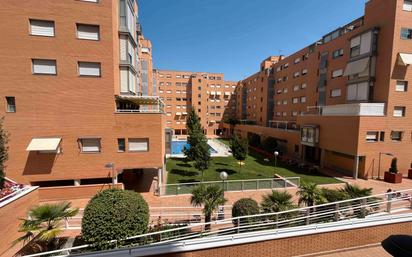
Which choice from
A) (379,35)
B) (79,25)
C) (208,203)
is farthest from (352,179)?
(79,25)

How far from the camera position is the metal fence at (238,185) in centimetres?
1513

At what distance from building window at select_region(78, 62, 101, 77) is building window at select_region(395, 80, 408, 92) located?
27.5m

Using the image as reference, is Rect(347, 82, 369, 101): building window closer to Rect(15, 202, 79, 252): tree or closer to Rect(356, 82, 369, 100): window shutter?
Rect(356, 82, 369, 100): window shutter

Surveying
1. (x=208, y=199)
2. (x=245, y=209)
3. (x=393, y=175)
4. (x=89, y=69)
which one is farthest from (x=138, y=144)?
(x=393, y=175)

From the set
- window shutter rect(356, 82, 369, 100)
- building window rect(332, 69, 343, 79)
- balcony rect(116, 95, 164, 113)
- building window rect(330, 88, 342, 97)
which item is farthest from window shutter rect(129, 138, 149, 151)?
building window rect(332, 69, 343, 79)

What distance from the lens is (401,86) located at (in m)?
19.8

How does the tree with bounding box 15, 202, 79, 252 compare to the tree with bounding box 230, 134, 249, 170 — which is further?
the tree with bounding box 230, 134, 249, 170

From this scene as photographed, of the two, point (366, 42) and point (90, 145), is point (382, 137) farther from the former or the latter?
point (90, 145)

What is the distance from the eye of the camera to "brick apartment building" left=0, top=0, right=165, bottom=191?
13609mm

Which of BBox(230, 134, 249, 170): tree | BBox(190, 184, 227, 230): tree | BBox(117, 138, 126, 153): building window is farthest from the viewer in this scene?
BBox(230, 134, 249, 170): tree

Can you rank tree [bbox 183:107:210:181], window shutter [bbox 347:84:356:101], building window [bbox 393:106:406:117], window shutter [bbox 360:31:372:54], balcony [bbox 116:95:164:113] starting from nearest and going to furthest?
balcony [bbox 116:95:164:113]
tree [bbox 183:107:210:181]
building window [bbox 393:106:406:117]
window shutter [bbox 360:31:372:54]
window shutter [bbox 347:84:356:101]

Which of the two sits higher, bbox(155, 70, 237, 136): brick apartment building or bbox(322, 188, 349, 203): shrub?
bbox(155, 70, 237, 136): brick apartment building

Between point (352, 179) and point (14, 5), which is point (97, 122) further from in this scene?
point (352, 179)

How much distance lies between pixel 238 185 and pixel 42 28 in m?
18.3
